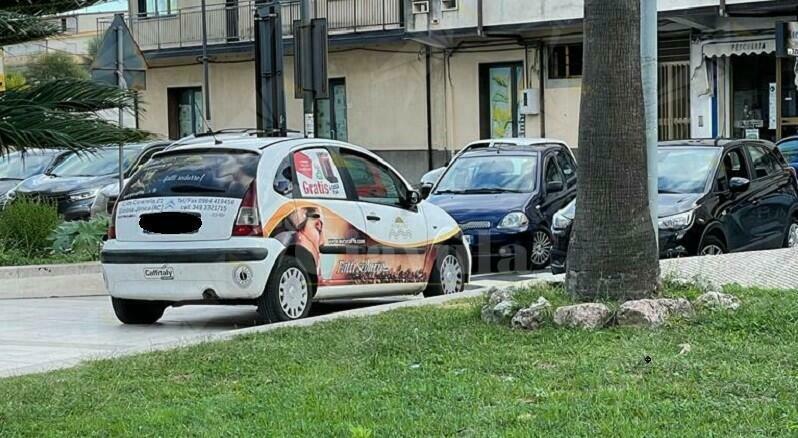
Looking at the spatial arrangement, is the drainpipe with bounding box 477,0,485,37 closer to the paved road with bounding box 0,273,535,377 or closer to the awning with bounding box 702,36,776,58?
the awning with bounding box 702,36,776,58

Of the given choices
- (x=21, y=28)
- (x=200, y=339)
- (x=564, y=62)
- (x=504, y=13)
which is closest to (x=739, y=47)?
(x=564, y=62)

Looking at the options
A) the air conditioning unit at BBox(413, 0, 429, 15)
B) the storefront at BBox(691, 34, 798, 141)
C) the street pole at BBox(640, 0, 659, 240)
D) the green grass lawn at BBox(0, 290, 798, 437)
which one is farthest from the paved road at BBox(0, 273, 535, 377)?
the air conditioning unit at BBox(413, 0, 429, 15)

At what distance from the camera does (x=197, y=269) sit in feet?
33.1

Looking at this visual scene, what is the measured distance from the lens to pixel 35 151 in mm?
5336

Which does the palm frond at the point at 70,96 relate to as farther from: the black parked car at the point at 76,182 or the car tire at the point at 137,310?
the black parked car at the point at 76,182

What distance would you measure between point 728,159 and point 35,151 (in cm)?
1067

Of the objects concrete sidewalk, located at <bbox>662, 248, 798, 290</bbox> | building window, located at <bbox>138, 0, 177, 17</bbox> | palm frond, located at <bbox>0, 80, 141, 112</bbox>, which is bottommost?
concrete sidewalk, located at <bbox>662, 248, 798, 290</bbox>

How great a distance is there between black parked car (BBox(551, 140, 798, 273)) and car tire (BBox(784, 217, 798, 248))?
0.01m

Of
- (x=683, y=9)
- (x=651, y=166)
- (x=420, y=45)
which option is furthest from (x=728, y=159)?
(x=420, y=45)

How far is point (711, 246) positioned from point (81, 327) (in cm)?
690

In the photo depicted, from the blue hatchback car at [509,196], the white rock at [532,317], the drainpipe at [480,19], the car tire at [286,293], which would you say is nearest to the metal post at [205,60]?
the drainpipe at [480,19]

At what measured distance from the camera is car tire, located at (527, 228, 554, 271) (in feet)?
49.8

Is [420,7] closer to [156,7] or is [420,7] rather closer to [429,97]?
[429,97]

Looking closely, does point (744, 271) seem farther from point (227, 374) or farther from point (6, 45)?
point (6, 45)
